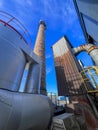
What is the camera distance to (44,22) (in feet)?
50.1

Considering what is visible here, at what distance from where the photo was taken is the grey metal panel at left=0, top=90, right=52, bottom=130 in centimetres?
151

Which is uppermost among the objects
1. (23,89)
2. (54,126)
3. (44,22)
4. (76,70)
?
(44,22)

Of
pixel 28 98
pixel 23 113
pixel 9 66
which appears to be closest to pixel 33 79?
pixel 9 66

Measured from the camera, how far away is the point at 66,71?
7.04 m

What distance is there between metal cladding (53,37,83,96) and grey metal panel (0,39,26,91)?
4.21m

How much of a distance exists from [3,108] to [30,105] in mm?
636

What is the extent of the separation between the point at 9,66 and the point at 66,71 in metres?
5.24

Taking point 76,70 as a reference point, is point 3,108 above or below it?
below

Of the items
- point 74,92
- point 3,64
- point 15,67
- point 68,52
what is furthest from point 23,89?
point 68,52

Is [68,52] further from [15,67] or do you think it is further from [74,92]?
[15,67]

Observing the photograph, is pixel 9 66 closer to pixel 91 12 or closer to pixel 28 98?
pixel 28 98

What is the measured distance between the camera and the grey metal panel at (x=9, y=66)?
235cm

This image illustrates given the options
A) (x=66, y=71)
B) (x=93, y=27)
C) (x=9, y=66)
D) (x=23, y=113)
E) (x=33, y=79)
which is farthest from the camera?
(x=66, y=71)

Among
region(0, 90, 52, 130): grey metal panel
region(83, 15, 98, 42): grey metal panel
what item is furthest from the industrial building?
region(83, 15, 98, 42): grey metal panel
